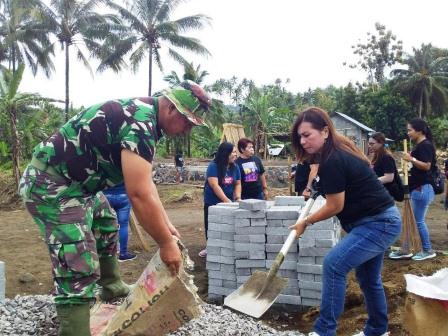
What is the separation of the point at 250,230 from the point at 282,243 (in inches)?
12.9

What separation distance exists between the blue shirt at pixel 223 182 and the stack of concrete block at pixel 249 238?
3.77ft

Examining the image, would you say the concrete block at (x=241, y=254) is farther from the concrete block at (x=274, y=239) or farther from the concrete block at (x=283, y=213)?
the concrete block at (x=283, y=213)

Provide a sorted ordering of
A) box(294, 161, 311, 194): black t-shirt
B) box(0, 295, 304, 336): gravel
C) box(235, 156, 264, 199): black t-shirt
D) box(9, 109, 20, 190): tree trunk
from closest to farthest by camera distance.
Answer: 1. box(0, 295, 304, 336): gravel
2. box(235, 156, 264, 199): black t-shirt
3. box(294, 161, 311, 194): black t-shirt
4. box(9, 109, 20, 190): tree trunk

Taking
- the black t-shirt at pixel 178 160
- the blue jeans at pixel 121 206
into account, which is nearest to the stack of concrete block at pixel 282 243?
the blue jeans at pixel 121 206

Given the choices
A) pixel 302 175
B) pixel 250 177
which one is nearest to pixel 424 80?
pixel 302 175

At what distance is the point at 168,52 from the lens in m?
26.4

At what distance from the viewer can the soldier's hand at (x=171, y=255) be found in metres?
2.35

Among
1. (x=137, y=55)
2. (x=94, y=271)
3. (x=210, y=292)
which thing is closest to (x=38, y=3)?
(x=137, y=55)

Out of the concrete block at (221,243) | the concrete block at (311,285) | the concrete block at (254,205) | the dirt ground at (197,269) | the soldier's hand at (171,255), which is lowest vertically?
the dirt ground at (197,269)

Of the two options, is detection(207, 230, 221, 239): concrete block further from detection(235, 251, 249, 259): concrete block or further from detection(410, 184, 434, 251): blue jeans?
detection(410, 184, 434, 251): blue jeans

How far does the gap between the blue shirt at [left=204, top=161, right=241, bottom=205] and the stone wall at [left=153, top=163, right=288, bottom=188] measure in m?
10.7

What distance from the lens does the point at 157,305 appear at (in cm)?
255

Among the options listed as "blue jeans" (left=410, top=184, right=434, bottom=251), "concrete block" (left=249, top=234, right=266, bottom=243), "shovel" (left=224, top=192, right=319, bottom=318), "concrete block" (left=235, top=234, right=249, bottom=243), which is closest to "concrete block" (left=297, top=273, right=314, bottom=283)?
"concrete block" (left=249, top=234, right=266, bottom=243)

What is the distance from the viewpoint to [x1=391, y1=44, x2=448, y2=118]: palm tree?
3650 cm
